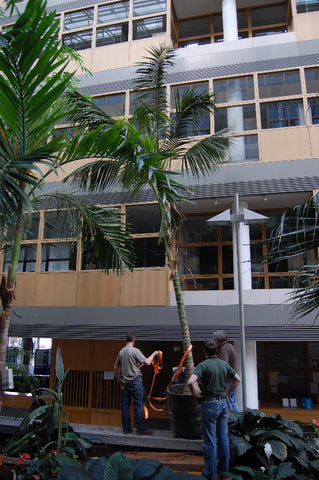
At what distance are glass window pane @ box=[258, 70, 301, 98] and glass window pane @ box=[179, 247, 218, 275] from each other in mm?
4233

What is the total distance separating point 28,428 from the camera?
5.78 meters

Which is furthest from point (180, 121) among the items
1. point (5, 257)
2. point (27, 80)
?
point (5, 257)

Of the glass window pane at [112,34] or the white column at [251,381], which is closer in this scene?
the white column at [251,381]

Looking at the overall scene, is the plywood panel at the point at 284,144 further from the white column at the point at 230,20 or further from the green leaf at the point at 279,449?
the green leaf at the point at 279,449

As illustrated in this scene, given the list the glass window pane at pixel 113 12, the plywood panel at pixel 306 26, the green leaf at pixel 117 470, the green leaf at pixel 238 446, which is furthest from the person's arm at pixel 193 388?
the glass window pane at pixel 113 12

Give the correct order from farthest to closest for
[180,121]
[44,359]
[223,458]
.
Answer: [44,359] < [180,121] < [223,458]

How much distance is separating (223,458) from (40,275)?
22.7 feet

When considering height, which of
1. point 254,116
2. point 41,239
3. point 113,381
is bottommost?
point 113,381

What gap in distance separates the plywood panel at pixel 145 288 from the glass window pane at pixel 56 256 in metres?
1.90

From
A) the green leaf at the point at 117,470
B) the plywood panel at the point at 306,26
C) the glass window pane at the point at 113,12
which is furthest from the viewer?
the glass window pane at the point at 113,12

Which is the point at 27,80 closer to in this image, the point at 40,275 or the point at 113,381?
the point at 40,275

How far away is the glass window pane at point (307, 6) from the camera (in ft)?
35.6

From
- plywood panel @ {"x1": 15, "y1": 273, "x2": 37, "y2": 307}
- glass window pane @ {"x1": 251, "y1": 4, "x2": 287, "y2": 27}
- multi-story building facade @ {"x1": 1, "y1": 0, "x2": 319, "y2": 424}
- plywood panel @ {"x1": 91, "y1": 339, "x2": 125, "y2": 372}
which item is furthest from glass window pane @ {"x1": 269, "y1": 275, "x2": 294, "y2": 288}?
glass window pane @ {"x1": 251, "y1": 4, "x2": 287, "y2": 27}

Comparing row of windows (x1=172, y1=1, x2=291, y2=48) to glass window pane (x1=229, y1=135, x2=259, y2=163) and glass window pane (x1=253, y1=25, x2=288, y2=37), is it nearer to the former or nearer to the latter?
glass window pane (x1=253, y1=25, x2=288, y2=37)
